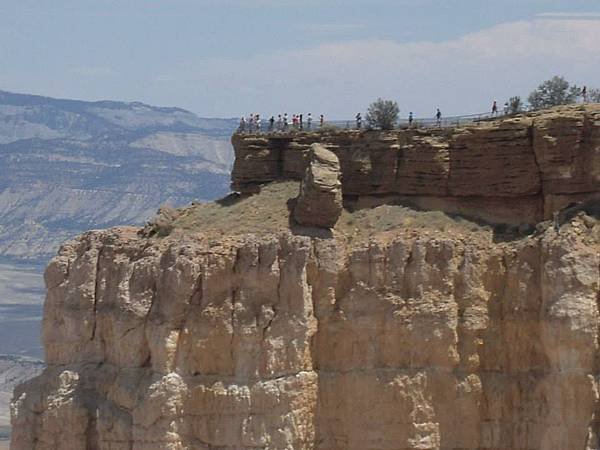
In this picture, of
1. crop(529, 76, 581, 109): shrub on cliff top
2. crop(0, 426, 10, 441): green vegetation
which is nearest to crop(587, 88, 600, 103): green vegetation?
crop(529, 76, 581, 109): shrub on cliff top

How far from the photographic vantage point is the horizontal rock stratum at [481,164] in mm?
49344

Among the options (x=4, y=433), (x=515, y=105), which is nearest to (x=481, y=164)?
(x=515, y=105)

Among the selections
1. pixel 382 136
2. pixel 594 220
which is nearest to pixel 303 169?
pixel 382 136

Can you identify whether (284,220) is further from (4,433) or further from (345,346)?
(4,433)

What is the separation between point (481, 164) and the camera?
2007 inches

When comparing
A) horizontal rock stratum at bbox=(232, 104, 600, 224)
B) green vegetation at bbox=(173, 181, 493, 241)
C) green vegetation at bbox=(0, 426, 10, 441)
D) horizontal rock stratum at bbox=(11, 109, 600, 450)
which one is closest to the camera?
horizontal rock stratum at bbox=(11, 109, 600, 450)

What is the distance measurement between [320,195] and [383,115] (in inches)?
208

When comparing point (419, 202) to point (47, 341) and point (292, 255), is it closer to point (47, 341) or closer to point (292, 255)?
point (292, 255)

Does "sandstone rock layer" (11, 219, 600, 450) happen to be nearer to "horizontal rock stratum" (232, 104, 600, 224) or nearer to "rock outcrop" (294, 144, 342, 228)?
"rock outcrop" (294, 144, 342, 228)

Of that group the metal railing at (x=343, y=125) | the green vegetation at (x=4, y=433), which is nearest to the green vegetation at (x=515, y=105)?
the metal railing at (x=343, y=125)

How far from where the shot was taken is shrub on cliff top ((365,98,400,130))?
53.7 metres

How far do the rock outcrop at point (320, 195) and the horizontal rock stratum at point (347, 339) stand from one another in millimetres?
432

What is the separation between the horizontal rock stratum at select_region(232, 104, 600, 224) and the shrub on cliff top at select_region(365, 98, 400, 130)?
1060 millimetres

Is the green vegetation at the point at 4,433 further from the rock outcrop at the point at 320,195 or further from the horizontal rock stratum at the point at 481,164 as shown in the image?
the rock outcrop at the point at 320,195
